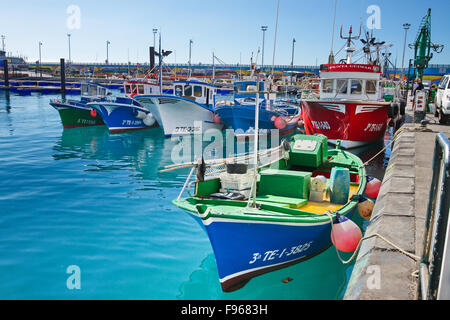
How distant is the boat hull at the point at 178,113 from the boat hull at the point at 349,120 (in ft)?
27.1

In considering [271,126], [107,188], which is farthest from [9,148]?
[271,126]

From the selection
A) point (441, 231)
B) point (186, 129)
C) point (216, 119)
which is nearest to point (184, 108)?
point (186, 129)

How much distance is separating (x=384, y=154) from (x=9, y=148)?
1882cm

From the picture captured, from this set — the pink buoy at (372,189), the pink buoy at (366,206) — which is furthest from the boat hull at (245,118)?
the pink buoy at (366,206)

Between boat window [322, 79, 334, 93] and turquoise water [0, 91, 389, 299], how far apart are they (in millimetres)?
5381

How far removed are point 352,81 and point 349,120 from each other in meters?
2.84

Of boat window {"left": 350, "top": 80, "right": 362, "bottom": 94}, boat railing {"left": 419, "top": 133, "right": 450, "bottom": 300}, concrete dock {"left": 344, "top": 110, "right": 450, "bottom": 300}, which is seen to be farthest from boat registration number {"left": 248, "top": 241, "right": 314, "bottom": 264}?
boat window {"left": 350, "top": 80, "right": 362, "bottom": 94}

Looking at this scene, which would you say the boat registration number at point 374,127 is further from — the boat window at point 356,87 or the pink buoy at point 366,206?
the pink buoy at point 366,206

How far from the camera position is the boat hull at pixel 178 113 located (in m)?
23.4

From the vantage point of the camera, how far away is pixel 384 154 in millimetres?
18406

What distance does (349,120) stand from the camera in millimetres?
17672

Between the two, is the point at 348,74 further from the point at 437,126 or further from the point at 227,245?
the point at 227,245

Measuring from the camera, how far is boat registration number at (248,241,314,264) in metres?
6.41

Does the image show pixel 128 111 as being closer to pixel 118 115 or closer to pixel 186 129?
pixel 118 115
